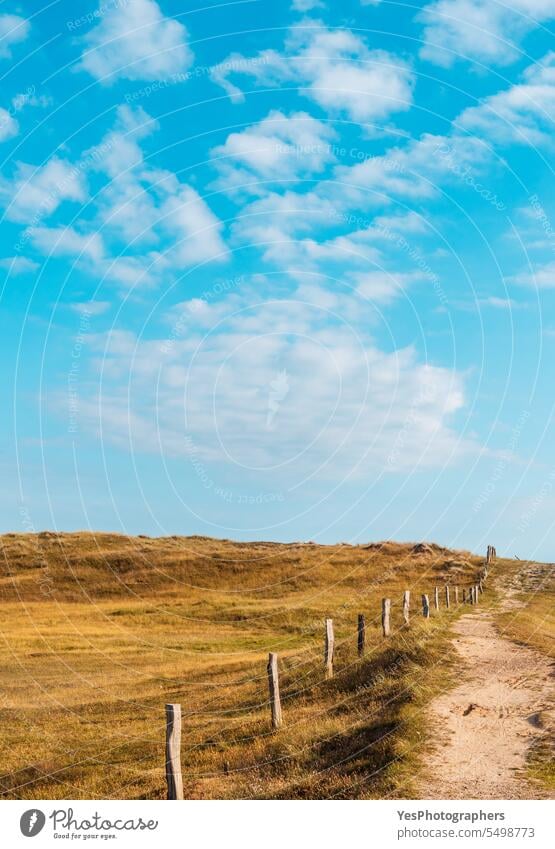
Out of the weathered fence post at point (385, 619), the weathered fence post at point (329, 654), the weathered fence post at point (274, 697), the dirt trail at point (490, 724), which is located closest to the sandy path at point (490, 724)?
A: the dirt trail at point (490, 724)

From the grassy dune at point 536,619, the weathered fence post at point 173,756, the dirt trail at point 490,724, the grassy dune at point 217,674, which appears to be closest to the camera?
the dirt trail at point 490,724

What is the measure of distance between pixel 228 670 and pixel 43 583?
1695 inches

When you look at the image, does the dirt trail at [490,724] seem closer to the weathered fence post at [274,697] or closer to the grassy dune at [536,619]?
the grassy dune at [536,619]

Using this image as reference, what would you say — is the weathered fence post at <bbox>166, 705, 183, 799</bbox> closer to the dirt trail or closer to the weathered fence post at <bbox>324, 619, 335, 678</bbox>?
the dirt trail

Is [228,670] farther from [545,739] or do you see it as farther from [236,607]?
[236,607]

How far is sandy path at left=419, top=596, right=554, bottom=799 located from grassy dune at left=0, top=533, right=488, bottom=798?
58 centimetres

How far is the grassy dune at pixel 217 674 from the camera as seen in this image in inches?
643

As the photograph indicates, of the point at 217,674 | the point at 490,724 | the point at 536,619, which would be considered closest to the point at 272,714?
the point at 490,724

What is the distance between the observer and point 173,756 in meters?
14.2

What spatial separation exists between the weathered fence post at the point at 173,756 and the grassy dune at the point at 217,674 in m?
1.41

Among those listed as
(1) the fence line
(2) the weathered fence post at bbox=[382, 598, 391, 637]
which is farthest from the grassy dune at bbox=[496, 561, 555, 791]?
(1) the fence line

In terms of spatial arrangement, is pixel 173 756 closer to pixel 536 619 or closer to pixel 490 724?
pixel 490 724

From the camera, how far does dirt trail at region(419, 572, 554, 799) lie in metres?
13.0
